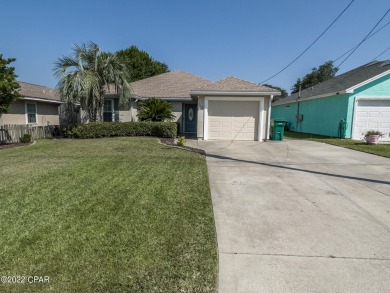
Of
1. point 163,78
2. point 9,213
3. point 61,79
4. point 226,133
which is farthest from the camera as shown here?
point 163,78

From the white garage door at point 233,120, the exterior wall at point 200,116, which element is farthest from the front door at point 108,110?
the white garage door at point 233,120

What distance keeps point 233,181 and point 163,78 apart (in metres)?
16.9

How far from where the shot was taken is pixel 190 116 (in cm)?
1673

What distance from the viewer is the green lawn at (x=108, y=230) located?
2232 mm

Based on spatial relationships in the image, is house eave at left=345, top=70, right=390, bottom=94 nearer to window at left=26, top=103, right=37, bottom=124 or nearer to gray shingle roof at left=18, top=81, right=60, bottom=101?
gray shingle roof at left=18, top=81, right=60, bottom=101

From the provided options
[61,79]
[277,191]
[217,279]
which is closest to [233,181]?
[277,191]

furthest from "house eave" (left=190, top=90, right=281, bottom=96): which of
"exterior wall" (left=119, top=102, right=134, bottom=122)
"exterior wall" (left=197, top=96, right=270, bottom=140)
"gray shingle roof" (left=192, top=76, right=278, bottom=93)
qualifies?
"exterior wall" (left=119, top=102, right=134, bottom=122)

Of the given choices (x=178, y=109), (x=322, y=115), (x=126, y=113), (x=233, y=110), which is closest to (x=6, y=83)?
(x=126, y=113)

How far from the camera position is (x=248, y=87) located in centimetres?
1278

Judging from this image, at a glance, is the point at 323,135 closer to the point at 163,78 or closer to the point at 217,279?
the point at 163,78

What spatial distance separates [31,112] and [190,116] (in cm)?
1058

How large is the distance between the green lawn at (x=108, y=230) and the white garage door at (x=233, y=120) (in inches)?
283

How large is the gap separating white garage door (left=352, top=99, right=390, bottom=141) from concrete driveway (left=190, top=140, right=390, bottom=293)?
8813 millimetres

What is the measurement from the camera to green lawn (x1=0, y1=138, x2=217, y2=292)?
2.23 metres
